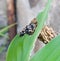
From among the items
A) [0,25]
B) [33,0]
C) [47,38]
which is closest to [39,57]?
[47,38]

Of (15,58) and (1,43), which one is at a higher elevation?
(15,58)

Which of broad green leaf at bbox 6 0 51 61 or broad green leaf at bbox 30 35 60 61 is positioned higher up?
broad green leaf at bbox 6 0 51 61

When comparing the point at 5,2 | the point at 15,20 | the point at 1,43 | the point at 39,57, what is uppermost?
the point at 39,57

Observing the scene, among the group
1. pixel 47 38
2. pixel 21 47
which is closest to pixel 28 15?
pixel 47 38

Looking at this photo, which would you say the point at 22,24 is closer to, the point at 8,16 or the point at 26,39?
the point at 8,16

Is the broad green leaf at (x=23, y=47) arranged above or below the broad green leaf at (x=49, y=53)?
above

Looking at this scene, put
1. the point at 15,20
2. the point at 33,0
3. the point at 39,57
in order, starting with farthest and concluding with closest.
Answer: the point at 15,20, the point at 33,0, the point at 39,57

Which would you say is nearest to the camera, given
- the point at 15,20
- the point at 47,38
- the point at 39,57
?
the point at 39,57

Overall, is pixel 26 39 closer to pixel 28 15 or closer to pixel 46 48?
pixel 46 48

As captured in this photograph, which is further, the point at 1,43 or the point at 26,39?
the point at 1,43
